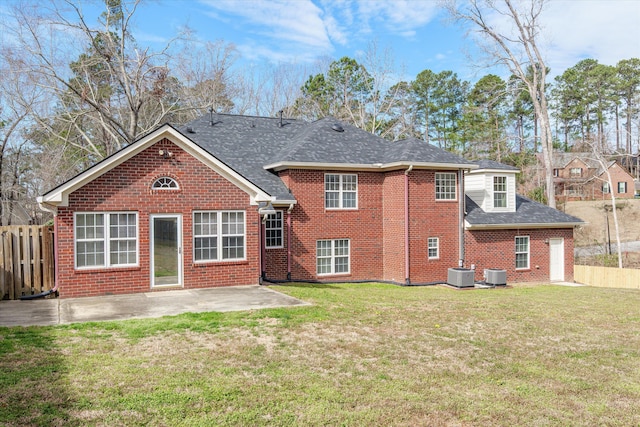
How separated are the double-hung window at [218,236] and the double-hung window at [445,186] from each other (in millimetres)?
9267

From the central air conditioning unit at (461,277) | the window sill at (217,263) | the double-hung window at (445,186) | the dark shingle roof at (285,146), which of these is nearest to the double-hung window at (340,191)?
the dark shingle roof at (285,146)

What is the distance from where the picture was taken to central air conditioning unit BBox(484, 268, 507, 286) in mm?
20547

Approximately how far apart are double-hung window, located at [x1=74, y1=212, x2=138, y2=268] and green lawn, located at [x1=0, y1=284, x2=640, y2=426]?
396cm

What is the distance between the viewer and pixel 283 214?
1878 cm

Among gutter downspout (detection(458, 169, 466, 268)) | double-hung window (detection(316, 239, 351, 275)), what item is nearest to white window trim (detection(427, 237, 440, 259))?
gutter downspout (detection(458, 169, 466, 268))

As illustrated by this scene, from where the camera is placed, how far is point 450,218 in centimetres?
2059

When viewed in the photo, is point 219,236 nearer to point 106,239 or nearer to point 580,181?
point 106,239

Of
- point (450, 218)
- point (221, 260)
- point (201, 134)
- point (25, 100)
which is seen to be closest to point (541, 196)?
point (450, 218)

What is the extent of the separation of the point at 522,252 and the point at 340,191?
929 cm

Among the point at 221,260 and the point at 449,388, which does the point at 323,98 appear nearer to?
the point at 221,260

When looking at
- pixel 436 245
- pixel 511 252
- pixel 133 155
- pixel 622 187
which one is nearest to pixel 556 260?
pixel 511 252

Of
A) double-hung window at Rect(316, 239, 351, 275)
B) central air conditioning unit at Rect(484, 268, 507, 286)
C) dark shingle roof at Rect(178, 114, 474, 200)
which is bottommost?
central air conditioning unit at Rect(484, 268, 507, 286)

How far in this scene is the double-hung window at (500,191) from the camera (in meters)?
22.9

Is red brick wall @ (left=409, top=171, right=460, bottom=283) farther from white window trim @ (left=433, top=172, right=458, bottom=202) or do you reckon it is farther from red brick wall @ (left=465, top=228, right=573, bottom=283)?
red brick wall @ (left=465, top=228, right=573, bottom=283)
